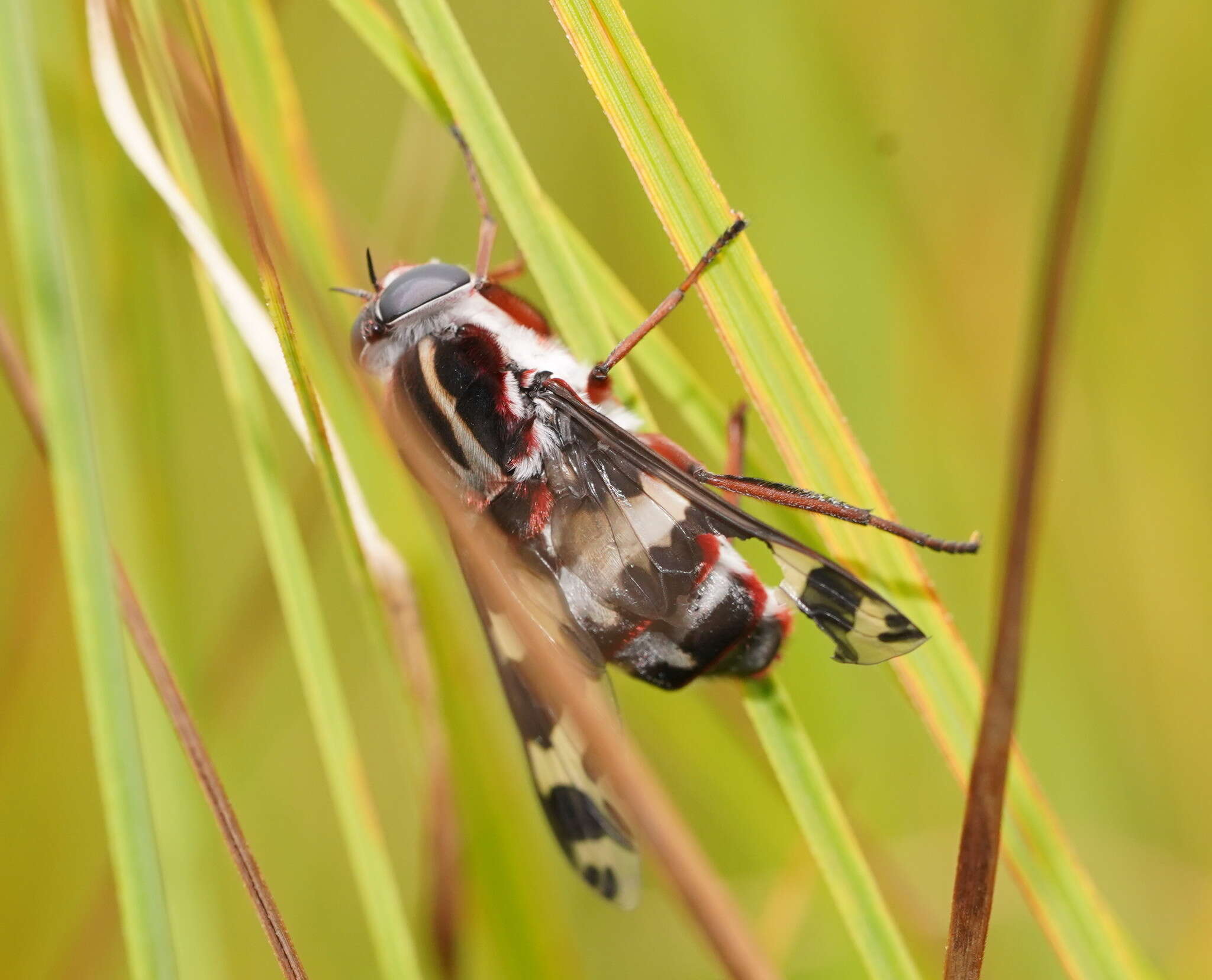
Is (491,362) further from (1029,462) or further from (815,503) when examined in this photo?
(1029,462)

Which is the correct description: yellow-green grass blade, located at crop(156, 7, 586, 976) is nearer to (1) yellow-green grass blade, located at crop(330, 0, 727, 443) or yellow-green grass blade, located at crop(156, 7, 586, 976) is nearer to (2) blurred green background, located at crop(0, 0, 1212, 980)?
(1) yellow-green grass blade, located at crop(330, 0, 727, 443)

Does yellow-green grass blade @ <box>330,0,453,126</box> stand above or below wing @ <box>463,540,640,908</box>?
above

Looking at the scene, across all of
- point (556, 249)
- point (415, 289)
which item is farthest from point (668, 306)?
point (415, 289)

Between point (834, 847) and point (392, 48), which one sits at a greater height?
point (392, 48)

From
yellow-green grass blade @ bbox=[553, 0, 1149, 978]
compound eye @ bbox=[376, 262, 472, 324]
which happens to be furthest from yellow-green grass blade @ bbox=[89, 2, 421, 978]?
yellow-green grass blade @ bbox=[553, 0, 1149, 978]

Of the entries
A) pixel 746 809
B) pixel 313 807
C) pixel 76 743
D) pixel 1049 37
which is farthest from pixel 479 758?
pixel 1049 37

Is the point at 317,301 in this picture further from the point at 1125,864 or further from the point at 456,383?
the point at 1125,864

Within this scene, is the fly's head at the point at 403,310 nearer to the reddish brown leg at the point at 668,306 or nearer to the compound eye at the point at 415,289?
the compound eye at the point at 415,289
